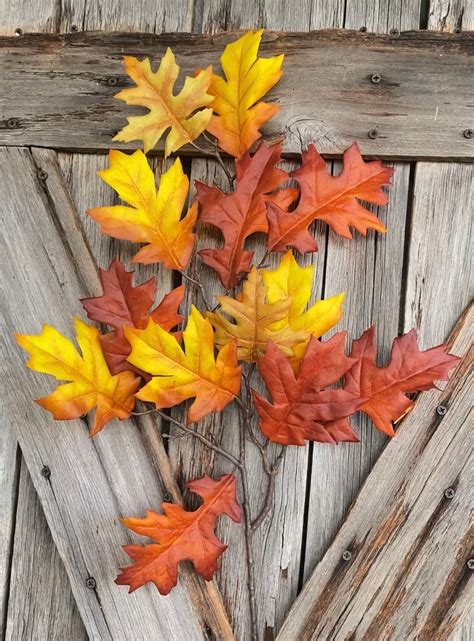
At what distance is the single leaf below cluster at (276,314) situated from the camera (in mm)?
1240

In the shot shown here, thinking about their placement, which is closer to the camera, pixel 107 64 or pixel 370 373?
pixel 370 373

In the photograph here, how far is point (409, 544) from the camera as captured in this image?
1358mm

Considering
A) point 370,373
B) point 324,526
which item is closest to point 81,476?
point 324,526

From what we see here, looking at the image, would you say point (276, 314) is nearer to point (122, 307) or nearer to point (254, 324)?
point (254, 324)

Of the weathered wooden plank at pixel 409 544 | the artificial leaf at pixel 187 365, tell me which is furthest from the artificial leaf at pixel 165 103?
the weathered wooden plank at pixel 409 544

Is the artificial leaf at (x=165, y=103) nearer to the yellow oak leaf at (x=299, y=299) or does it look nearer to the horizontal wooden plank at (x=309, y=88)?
the horizontal wooden plank at (x=309, y=88)

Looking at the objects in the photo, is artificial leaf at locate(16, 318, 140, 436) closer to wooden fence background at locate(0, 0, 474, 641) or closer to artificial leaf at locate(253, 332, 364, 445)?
wooden fence background at locate(0, 0, 474, 641)

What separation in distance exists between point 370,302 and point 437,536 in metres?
0.49

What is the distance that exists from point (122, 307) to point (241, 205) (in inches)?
12.1

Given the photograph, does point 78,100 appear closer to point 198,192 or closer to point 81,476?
→ point 198,192

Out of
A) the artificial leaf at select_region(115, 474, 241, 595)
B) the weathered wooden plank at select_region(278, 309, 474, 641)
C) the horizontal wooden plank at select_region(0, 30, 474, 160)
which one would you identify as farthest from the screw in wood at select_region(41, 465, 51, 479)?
the horizontal wooden plank at select_region(0, 30, 474, 160)

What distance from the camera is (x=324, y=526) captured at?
1.42m

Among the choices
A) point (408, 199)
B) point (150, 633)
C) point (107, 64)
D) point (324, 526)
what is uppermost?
point (107, 64)

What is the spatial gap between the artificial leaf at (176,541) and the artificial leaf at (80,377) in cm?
21
